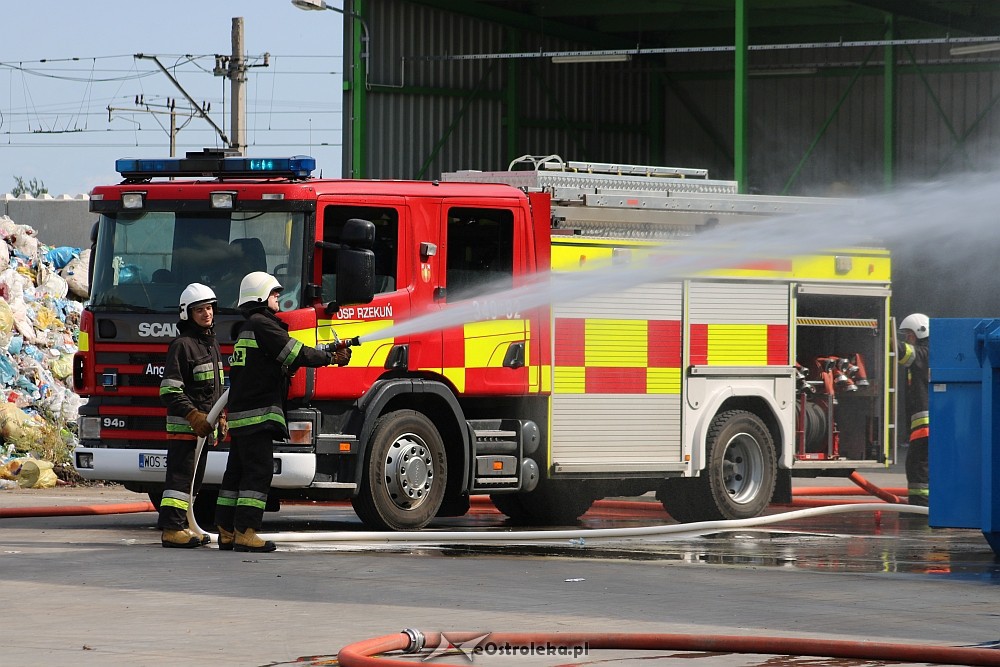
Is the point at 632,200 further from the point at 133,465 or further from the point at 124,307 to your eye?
the point at 133,465

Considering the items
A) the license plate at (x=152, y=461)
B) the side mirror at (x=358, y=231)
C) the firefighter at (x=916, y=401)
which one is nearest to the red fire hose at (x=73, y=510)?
the license plate at (x=152, y=461)

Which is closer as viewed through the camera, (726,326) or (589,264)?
(589,264)

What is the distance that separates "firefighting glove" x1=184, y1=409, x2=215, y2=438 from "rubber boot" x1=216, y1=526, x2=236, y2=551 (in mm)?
613

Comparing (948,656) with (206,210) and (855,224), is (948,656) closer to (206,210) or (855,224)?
(206,210)

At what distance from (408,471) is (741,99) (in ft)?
34.1

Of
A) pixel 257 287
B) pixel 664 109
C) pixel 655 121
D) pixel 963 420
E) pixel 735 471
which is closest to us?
pixel 257 287

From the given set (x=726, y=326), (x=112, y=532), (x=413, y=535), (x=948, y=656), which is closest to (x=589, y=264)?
(x=726, y=326)

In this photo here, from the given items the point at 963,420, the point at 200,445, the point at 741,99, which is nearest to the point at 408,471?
the point at 200,445

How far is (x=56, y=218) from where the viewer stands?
4147 centimetres

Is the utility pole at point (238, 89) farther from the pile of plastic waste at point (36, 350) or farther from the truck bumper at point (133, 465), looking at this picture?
the truck bumper at point (133, 465)

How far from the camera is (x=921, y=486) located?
48.0 feet

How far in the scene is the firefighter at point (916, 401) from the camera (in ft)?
48.0

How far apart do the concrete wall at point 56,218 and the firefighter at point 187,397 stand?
31.3 m

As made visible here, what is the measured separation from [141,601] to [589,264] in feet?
16.8
